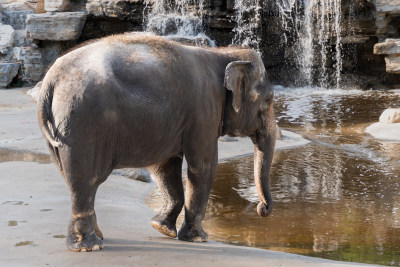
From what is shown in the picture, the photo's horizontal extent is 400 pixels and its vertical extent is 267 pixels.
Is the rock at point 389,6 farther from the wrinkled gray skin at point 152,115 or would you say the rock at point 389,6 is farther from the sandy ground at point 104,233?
the wrinkled gray skin at point 152,115

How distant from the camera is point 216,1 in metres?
19.7

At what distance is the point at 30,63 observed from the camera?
19453 mm

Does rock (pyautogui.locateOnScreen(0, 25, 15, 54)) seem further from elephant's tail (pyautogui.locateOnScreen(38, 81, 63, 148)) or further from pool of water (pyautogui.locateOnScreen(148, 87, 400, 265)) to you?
elephant's tail (pyautogui.locateOnScreen(38, 81, 63, 148))

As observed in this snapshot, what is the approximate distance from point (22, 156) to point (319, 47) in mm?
13032

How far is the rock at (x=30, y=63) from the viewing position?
766 inches

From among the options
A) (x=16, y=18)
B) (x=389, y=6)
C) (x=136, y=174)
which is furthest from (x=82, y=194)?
(x=16, y=18)

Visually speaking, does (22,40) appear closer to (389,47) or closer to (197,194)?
(389,47)

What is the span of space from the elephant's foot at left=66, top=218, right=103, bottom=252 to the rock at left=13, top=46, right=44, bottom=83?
1549 cm

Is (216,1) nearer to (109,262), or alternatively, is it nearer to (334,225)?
(334,225)

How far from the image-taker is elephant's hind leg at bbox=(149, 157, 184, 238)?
211 inches

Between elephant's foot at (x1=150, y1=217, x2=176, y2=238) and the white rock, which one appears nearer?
elephant's foot at (x1=150, y1=217, x2=176, y2=238)

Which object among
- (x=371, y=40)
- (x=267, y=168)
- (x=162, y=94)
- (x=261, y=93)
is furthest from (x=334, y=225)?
(x=371, y=40)

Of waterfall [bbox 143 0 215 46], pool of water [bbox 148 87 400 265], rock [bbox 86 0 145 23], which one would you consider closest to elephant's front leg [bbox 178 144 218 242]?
pool of water [bbox 148 87 400 265]

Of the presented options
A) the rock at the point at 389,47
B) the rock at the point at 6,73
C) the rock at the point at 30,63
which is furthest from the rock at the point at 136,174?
the rock at the point at 30,63
